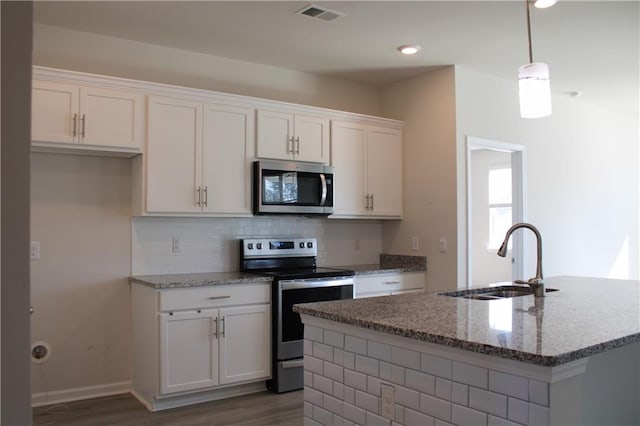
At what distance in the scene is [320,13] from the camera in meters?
3.40

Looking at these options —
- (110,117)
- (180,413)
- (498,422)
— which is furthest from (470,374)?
(110,117)

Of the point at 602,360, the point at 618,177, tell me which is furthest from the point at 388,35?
the point at 618,177

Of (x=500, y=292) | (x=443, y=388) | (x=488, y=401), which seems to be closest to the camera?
(x=488, y=401)

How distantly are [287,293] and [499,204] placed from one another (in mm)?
3962

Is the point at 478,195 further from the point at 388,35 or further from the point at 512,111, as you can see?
the point at 388,35

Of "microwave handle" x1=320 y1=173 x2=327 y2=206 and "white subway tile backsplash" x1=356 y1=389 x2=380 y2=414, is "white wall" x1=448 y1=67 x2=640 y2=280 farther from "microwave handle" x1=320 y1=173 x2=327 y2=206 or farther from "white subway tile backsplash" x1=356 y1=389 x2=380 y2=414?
"white subway tile backsplash" x1=356 y1=389 x2=380 y2=414

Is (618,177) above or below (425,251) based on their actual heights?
above

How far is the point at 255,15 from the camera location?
11.2ft

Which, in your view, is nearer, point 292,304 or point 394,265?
point 292,304

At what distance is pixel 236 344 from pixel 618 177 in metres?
5.35

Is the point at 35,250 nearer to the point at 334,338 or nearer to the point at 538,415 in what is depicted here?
the point at 334,338

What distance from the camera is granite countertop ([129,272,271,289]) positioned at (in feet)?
11.1

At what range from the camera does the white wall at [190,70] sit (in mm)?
3611

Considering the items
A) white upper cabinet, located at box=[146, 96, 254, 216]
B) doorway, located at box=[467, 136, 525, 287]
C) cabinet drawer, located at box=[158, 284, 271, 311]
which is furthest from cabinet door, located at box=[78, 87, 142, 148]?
doorway, located at box=[467, 136, 525, 287]
